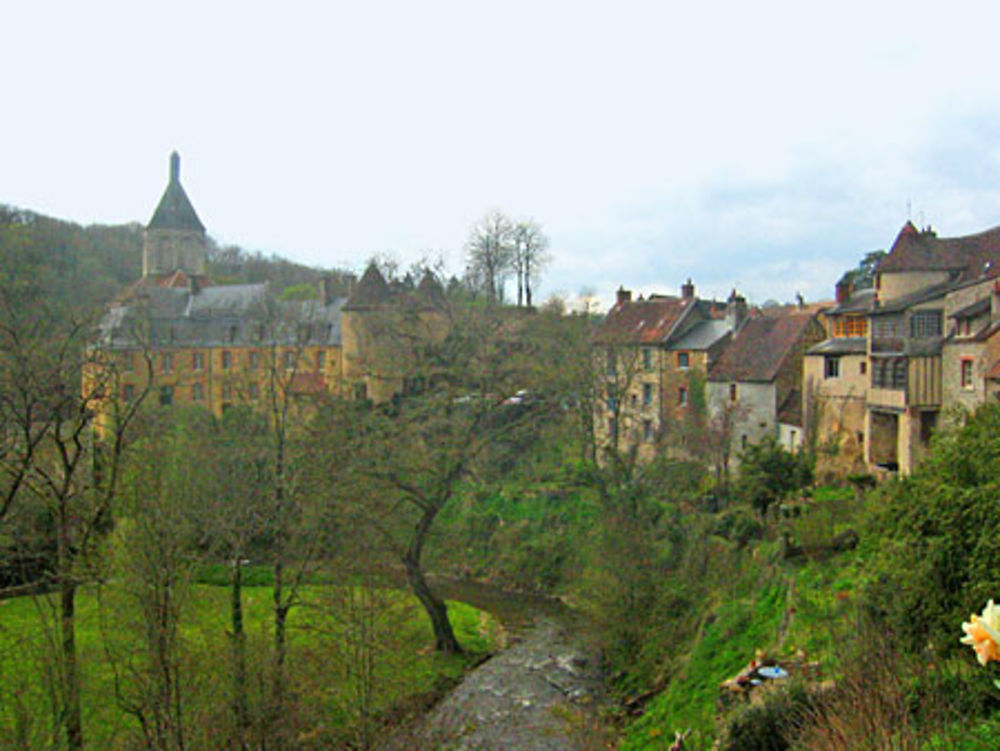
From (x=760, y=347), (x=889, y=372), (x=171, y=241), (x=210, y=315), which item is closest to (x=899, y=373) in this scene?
(x=889, y=372)

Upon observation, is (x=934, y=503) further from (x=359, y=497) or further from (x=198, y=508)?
(x=198, y=508)

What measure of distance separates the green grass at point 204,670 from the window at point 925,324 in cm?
1660

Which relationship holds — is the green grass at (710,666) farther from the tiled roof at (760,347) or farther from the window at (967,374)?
the tiled roof at (760,347)

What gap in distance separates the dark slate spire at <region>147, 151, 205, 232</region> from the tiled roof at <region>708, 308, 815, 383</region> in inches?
1939

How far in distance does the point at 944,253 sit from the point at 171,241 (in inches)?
2306

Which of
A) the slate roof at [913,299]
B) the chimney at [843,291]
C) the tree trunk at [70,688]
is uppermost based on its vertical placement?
the chimney at [843,291]

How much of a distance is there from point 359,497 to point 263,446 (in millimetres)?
4952

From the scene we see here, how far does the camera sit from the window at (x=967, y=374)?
22562 mm

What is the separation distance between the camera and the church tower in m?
67.9

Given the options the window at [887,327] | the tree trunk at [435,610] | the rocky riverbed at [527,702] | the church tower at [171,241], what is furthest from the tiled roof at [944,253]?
the church tower at [171,241]

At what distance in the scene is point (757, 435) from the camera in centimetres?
3412

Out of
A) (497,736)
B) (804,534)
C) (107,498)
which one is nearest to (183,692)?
(107,498)

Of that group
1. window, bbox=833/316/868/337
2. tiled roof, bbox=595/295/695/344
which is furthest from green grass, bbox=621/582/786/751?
tiled roof, bbox=595/295/695/344

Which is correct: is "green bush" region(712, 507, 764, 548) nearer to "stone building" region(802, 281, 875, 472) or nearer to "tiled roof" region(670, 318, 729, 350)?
→ "stone building" region(802, 281, 875, 472)
